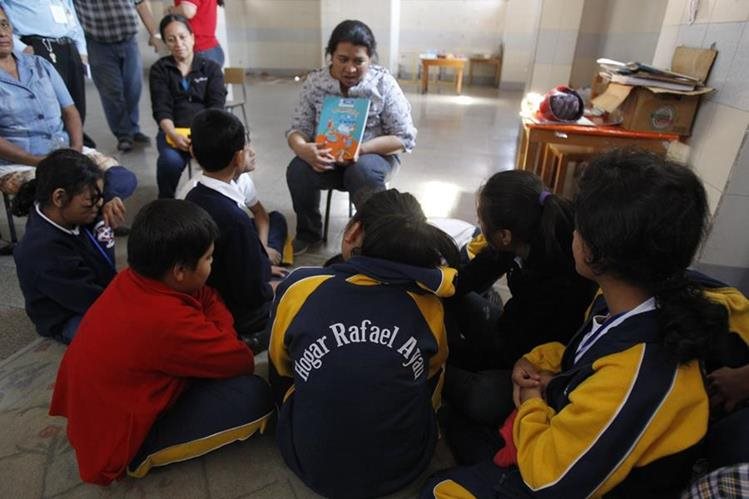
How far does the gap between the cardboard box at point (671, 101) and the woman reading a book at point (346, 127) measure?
1083 millimetres

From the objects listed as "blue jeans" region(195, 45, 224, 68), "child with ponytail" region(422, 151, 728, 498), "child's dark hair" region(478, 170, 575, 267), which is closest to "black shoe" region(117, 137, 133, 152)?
"blue jeans" region(195, 45, 224, 68)

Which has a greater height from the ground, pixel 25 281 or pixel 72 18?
pixel 72 18

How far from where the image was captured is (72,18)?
3094 mm

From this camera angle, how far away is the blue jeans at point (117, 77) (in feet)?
12.0

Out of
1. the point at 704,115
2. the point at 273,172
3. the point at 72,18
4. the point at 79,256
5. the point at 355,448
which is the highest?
the point at 72,18

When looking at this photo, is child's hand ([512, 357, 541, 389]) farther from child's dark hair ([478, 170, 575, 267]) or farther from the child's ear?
the child's ear

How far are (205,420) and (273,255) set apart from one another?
40.8 inches

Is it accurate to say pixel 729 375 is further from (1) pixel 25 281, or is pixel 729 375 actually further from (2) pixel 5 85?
(2) pixel 5 85

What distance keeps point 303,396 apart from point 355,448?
164 millimetres

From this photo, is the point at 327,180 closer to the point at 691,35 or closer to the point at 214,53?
the point at 691,35

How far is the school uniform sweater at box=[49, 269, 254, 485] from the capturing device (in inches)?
42.6

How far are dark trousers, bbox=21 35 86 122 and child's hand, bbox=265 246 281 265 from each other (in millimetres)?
1931

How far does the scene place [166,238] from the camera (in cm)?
115

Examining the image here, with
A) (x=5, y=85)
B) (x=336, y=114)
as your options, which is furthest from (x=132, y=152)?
(x=336, y=114)
